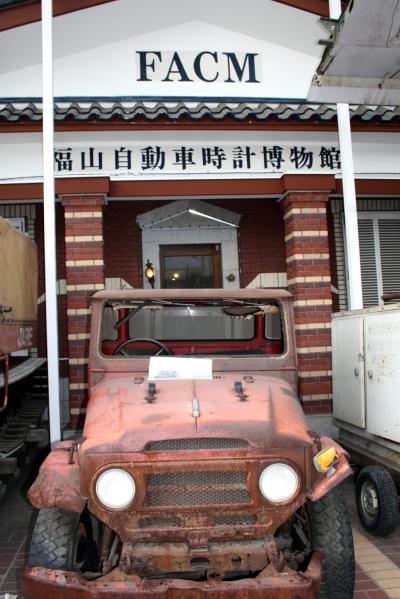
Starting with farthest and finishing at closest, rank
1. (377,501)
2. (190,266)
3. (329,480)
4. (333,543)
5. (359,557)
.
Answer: (190,266)
(377,501)
(359,557)
(333,543)
(329,480)

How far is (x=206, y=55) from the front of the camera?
812cm

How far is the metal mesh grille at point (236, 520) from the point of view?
267cm

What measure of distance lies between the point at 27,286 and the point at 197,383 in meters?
3.04

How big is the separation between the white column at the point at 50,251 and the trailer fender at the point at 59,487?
7.85 ft

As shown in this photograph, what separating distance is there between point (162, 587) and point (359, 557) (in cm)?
209

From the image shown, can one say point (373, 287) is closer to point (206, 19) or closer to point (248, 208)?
point (248, 208)

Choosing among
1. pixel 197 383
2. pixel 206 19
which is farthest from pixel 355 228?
pixel 206 19

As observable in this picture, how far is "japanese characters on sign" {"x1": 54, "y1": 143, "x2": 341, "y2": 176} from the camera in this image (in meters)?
6.52

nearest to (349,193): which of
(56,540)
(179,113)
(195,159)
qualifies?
(195,159)

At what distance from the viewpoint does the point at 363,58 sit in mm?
3906

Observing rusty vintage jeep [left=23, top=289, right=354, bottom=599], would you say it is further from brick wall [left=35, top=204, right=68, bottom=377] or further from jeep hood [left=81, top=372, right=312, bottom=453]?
brick wall [left=35, top=204, right=68, bottom=377]

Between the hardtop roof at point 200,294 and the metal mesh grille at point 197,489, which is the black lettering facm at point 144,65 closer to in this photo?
the hardtop roof at point 200,294

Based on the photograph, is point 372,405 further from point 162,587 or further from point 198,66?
point 198,66

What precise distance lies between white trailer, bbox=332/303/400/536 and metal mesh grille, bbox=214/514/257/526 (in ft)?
6.28
